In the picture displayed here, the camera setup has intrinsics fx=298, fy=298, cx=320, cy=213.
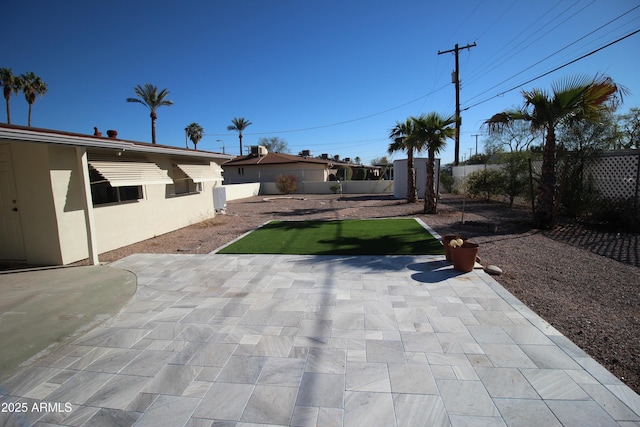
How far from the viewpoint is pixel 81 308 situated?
166 inches

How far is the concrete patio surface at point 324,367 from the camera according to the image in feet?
7.46

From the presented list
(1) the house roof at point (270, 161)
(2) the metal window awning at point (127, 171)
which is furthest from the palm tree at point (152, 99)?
(2) the metal window awning at point (127, 171)

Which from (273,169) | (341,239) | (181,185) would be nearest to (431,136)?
(341,239)

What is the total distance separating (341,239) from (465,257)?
3.54 m

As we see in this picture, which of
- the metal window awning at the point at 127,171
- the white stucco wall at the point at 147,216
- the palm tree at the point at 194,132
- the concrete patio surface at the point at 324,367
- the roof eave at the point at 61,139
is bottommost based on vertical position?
the concrete patio surface at the point at 324,367

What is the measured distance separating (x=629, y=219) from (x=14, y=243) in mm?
14756

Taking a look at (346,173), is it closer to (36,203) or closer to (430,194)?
(430,194)

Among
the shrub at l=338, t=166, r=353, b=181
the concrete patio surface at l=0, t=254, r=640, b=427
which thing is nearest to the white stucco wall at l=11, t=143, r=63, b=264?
the concrete patio surface at l=0, t=254, r=640, b=427

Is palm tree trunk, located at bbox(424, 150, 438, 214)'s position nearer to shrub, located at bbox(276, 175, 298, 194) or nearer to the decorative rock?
the decorative rock

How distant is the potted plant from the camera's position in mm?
5230

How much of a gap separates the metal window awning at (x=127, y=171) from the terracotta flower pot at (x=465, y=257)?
24.8 ft

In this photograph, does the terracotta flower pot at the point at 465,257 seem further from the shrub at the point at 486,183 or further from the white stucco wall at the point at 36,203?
the shrub at the point at 486,183

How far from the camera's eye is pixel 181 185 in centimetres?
1104

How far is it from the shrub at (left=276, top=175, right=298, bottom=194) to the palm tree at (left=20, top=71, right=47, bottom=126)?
23.8 m
